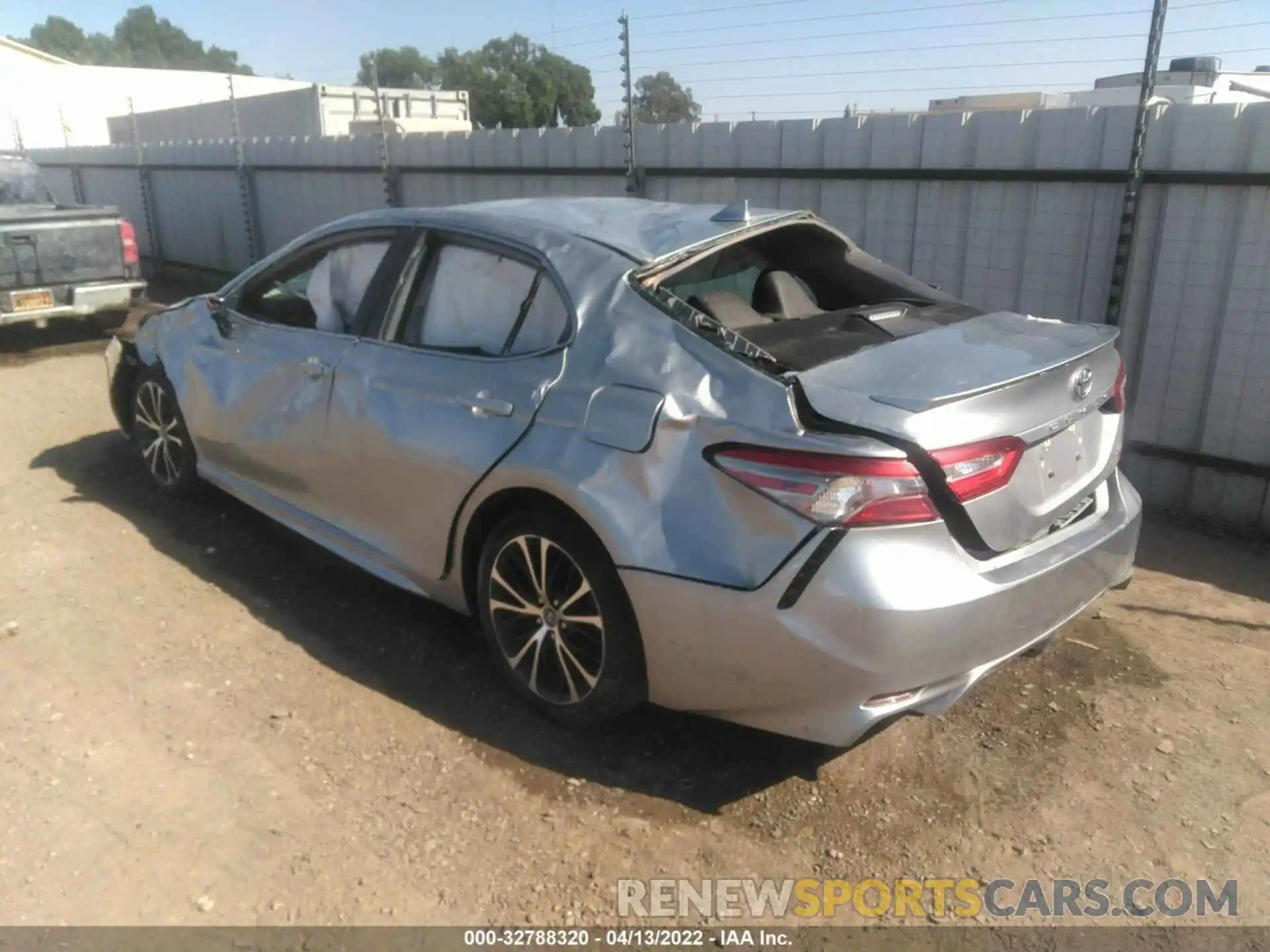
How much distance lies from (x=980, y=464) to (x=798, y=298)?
1.18m

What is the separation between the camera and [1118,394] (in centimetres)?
350

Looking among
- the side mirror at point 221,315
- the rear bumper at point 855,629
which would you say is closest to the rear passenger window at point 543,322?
the rear bumper at point 855,629

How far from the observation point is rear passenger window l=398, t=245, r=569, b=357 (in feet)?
11.4

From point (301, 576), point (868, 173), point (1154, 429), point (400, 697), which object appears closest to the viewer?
point (400, 697)

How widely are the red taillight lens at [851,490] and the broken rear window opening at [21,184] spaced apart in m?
10.4

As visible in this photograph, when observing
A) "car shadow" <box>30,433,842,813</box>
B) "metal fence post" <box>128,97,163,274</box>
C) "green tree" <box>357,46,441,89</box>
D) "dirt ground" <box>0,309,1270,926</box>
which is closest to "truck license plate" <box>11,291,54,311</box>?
"car shadow" <box>30,433,842,813</box>

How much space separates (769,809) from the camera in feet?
10.2

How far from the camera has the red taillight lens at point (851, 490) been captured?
2.66 m

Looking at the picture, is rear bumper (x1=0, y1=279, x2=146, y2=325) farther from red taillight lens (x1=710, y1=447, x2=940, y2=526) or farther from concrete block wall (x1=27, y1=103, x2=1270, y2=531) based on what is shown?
red taillight lens (x1=710, y1=447, x2=940, y2=526)

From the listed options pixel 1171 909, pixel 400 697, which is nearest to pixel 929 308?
pixel 1171 909

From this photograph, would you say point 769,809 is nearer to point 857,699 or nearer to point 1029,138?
point 857,699

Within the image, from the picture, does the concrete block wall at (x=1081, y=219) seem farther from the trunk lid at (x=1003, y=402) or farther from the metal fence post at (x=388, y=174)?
the metal fence post at (x=388, y=174)

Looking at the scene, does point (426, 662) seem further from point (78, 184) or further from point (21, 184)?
point (78, 184)

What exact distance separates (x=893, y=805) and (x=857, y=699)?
1.87ft
